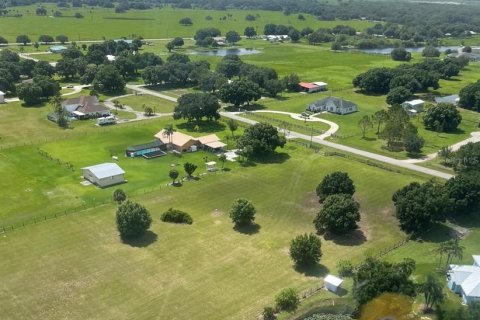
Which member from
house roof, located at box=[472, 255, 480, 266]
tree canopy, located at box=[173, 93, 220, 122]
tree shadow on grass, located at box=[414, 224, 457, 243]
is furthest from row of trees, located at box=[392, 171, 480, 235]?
tree canopy, located at box=[173, 93, 220, 122]

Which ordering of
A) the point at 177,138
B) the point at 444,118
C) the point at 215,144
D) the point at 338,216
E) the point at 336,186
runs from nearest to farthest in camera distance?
the point at 338,216 → the point at 336,186 → the point at 215,144 → the point at 177,138 → the point at 444,118

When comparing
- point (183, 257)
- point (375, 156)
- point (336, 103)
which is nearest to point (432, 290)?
point (183, 257)

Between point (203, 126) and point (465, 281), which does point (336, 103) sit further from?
point (465, 281)

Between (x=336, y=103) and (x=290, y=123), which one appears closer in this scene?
(x=290, y=123)

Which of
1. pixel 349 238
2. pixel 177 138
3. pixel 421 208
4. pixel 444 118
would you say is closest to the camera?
pixel 421 208

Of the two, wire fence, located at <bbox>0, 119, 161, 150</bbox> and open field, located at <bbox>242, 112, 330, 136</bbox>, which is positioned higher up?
open field, located at <bbox>242, 112, 330, 136</bbox>

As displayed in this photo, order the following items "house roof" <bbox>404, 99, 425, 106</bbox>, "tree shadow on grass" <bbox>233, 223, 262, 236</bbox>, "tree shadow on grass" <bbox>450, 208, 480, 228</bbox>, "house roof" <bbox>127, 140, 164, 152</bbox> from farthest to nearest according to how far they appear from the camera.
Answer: "house roof" <bbox>404, 99, 425, 106</bbox>
"house roof" <bbox>127, 140, 164, 152</bbox>
"tree shadow on grass" <bbox>450, 208, 480, 228</bbox>
"tree shadow on grass" <bbox>233, 223, 262, 236</bbox>

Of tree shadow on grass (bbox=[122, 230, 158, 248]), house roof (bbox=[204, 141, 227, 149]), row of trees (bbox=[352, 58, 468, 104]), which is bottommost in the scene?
tree shadow on grass (bbox=[122, 230, 158, 248])

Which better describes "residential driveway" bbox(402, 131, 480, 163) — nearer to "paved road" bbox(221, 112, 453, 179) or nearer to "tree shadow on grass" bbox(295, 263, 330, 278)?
"paved road" bbox(221, 112, 453, 179)
